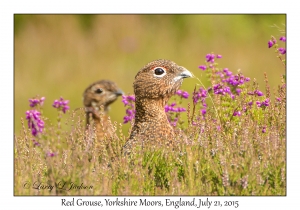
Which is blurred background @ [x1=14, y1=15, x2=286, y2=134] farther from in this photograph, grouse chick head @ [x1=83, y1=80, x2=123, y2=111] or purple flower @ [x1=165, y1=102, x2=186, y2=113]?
purple flower @ [x1=165, y1=102, x2=186, y2=113]

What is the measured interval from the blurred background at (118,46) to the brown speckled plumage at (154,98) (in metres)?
8.05

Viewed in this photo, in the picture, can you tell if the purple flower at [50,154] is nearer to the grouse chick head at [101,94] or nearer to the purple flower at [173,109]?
the purple flower at [173,109]

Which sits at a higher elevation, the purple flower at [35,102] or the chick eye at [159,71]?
the chick eye at [159,71]

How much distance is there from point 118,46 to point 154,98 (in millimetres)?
10825

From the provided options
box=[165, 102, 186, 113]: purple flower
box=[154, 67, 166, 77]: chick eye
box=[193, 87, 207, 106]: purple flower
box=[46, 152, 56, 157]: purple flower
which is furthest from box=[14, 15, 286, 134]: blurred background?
box=[46, 152, 56, 157]: purple flower

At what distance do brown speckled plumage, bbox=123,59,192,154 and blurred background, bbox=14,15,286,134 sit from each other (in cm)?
805

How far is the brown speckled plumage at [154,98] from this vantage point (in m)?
7.20

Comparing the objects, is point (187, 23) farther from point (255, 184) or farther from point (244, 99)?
point (255, 184)

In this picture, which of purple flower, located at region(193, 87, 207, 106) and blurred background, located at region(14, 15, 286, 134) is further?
blurred background, located at region(14, 15, 286, 134)

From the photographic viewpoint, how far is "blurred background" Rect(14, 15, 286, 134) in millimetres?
16559

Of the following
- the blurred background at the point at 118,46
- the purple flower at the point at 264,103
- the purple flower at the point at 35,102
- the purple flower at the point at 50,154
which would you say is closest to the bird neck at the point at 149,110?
the purple flower at the point at 264,103

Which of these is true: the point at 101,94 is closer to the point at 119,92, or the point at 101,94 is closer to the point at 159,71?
the point at 119,92

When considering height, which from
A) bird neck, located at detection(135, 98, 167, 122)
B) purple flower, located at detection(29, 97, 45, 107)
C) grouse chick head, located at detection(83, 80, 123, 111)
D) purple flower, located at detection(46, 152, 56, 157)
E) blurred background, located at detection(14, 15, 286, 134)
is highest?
blurred background, located at detection(14, 15, 286, 134)
